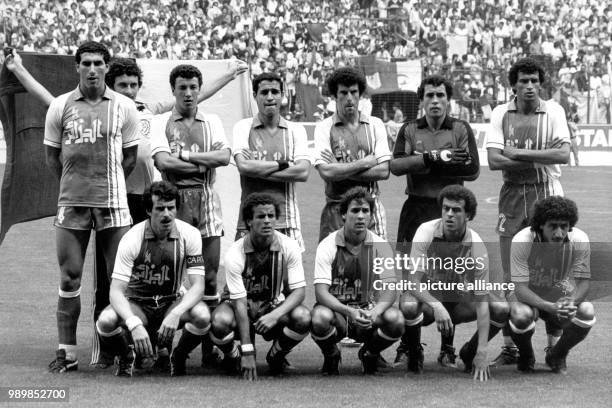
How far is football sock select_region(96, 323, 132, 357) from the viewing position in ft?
23.8

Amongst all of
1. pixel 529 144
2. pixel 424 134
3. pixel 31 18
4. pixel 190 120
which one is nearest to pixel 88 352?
pixel 190 120

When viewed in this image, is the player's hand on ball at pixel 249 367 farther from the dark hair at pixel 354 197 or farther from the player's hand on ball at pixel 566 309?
the player's hand on ball at pixel 566 309

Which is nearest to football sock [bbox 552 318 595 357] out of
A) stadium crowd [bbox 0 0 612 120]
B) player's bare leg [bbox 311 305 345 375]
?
player's bare leg [bbox 311 305 345 375]

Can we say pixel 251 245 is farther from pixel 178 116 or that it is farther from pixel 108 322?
pixel 178 116

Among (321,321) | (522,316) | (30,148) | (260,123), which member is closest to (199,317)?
(321,321)

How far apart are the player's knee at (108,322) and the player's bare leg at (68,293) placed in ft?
1.24

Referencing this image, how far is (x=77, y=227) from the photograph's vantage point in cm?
750

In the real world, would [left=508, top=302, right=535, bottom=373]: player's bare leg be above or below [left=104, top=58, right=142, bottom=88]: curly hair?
below

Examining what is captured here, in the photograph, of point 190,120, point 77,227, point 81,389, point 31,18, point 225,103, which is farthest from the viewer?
point 31,18

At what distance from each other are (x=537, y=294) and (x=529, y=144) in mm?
1229

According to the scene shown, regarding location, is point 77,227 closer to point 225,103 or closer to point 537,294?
point 537,294

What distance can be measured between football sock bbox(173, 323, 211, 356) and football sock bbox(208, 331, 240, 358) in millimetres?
84

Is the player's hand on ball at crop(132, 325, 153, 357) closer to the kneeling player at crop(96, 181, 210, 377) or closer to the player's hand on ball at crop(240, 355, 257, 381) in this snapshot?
the kneeling player at crop(96, 181, 210, 377)

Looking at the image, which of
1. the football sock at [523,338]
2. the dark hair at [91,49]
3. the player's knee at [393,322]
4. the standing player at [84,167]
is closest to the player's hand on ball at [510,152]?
the football sock at [523,338]
